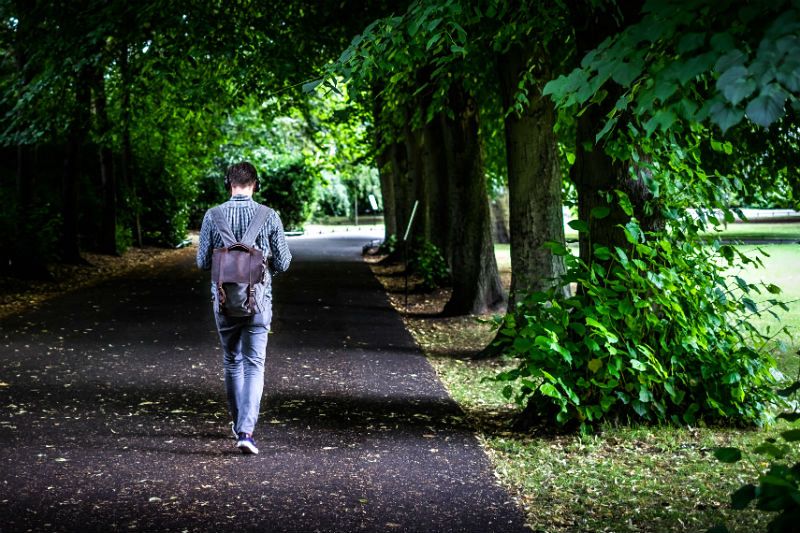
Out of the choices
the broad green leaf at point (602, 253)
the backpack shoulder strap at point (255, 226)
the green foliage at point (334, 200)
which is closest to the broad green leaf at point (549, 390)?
the broad green leaf at point (602, 253)

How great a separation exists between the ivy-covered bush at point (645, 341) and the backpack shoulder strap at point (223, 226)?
2.06 metres

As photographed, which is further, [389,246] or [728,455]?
[389,246]

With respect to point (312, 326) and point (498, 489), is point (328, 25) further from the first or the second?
point (498, 489)

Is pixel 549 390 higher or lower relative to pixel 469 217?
lower

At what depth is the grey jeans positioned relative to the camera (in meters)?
6.63

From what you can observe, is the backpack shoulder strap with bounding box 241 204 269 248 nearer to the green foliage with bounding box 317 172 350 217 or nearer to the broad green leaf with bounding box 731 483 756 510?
the broad green leaf with bounding box 731 483 756 510

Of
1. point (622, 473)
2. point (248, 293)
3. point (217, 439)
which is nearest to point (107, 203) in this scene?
point (217, 439)

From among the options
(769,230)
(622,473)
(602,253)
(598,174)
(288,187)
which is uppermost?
(288,187)

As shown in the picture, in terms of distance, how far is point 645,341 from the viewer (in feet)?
23.6

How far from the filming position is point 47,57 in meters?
14.5

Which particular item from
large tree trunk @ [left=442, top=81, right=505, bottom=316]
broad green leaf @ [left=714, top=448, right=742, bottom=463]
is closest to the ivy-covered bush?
broad green leaf @ [left=714, top=448, right=742, bottom=463]

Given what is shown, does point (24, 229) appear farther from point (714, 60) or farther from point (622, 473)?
point (714, 60)

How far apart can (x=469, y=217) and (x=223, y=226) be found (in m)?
8.98

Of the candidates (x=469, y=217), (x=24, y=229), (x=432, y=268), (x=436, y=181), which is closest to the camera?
(x=469, y=217)
